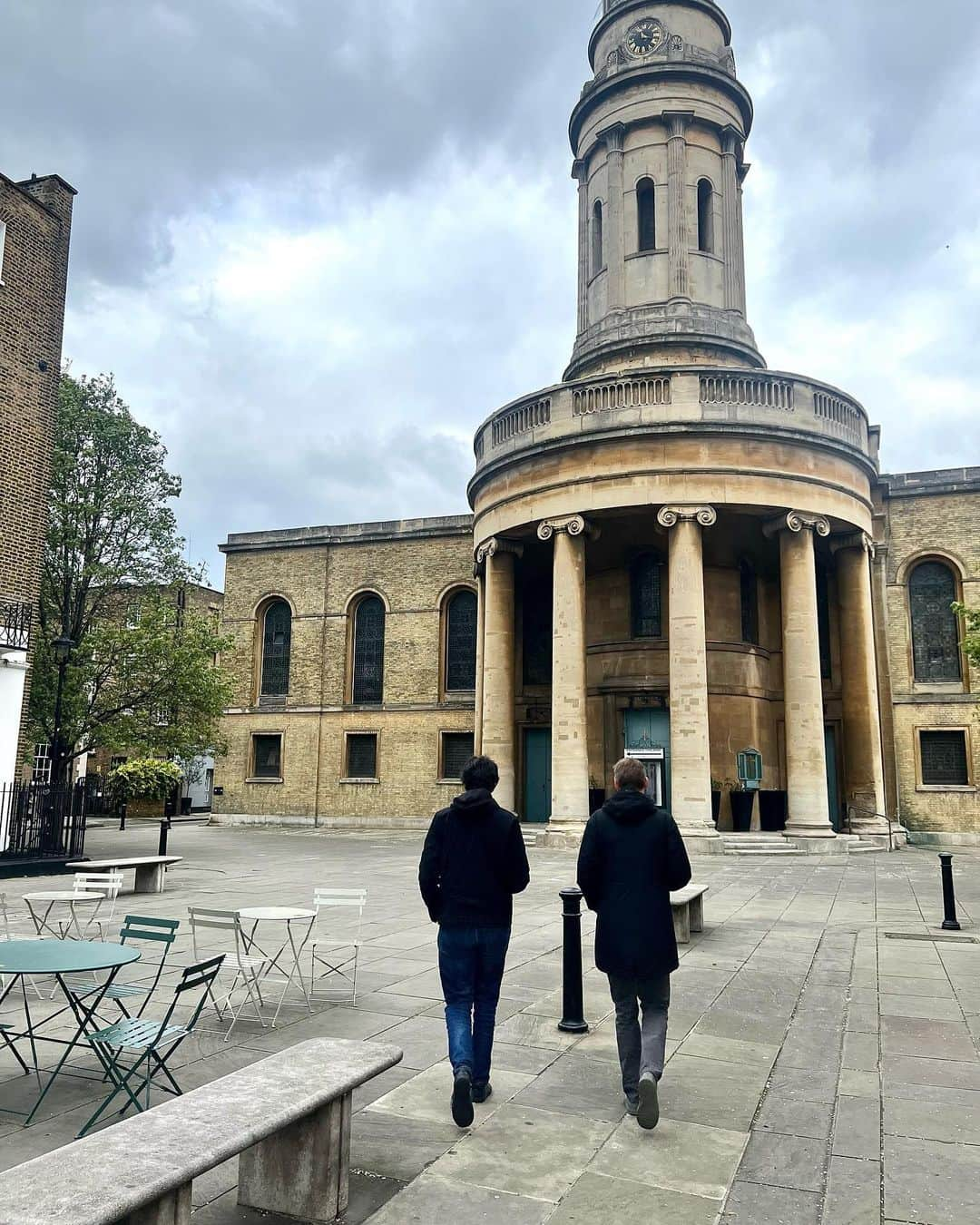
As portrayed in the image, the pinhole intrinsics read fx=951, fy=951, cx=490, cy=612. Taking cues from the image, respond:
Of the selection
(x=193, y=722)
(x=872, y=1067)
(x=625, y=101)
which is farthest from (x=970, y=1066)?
(x=625, y=101)

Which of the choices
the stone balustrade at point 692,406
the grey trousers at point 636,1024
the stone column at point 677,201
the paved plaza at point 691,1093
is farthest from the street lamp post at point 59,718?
the stone column at point 677,201

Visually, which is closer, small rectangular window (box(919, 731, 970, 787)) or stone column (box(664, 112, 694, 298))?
small rectangular window (box(919, 731, 970, 787))

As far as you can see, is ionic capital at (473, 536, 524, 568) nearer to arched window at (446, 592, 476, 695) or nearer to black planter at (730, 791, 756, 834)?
arched window at (446, 592, 476, 695)

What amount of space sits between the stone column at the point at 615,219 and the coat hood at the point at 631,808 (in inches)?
966

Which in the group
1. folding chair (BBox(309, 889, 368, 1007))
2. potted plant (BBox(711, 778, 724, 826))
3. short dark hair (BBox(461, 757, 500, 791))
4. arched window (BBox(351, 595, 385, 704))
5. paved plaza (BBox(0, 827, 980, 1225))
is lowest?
paved plaza (BBox(0, 827, 980, 1225))

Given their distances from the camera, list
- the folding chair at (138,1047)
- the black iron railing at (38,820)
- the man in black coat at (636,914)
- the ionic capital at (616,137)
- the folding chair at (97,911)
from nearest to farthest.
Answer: the folding chair at (138,1047), the man in black coat at (636,914), the folding chair at (97,911), the black iron railing at (38,820), the ionic capital at (616,137)

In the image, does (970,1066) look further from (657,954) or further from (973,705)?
(973,705)

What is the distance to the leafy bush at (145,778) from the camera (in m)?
38.5

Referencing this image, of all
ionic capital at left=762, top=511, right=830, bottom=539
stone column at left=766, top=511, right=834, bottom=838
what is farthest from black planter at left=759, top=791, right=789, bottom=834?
ionic capital at left=762, top=511, right=830, bottom=539

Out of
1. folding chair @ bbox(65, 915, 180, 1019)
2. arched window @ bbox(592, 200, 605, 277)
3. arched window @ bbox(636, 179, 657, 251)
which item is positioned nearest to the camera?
folding chair @ bbox(65, 915, 180, 1019)

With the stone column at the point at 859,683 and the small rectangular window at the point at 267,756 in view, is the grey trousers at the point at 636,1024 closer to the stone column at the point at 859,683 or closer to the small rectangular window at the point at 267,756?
the stone column at the point at 859,683

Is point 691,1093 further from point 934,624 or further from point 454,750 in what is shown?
point 454,750

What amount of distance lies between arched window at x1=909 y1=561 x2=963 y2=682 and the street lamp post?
73.9 feet

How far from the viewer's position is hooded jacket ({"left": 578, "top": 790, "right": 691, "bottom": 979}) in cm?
509
